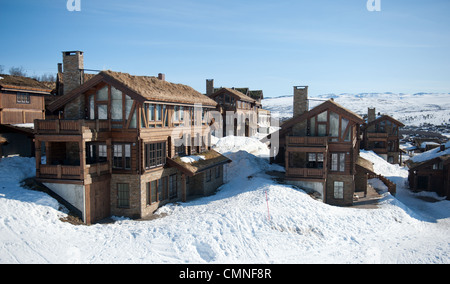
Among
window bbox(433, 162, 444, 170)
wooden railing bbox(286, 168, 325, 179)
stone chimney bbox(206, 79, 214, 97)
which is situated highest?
Answer: stone chimney bbox(206, 79, 214, 97)

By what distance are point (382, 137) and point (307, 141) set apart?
109 ft

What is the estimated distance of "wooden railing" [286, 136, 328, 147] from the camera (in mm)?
30000

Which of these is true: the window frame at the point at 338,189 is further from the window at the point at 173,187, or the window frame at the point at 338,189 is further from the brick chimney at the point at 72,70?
the brick chimney at the point at 72,70

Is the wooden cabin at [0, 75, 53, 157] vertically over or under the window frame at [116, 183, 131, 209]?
over

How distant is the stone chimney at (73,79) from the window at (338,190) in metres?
21.8

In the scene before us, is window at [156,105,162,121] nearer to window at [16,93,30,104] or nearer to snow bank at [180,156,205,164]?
snow bank at [180,156,205,164]

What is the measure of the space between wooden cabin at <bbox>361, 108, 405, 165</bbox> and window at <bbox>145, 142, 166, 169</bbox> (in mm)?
41794

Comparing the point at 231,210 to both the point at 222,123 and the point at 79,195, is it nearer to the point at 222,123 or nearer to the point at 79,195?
the point at 79,195

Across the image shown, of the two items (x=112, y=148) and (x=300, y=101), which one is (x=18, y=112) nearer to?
(x=112, y=148)

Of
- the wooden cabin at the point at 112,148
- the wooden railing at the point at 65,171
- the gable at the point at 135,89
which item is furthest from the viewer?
the gable at the point at 135,89

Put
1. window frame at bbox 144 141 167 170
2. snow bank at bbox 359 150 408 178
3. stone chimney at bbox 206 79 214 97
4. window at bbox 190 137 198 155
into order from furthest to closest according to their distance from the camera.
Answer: stone chimney at bbox 206 79 214 97 < snow bank at bbox 359 150 408 178 < window at bbox 190 137 198 155 < window frame at bbox 144 141 167 170

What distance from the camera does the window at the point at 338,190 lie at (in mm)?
31016

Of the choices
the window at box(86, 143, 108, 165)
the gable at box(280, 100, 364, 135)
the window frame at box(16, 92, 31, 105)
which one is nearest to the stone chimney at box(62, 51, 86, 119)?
the window at box(86, 143, 108, 165)

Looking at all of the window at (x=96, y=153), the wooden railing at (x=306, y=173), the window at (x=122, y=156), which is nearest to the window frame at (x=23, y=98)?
the window at (x=96, y=153)
